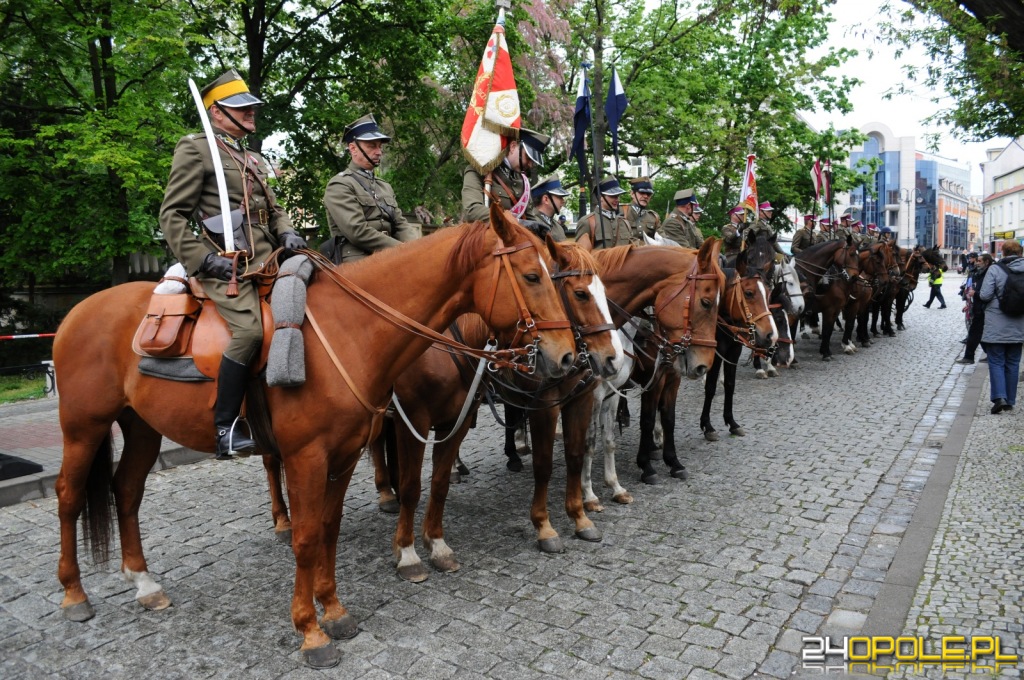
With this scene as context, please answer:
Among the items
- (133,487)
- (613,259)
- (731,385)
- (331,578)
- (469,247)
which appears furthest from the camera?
(731,385)

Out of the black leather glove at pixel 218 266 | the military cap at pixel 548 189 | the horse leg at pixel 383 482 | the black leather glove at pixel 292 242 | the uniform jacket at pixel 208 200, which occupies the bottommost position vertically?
the horse leg at pixel 383 482

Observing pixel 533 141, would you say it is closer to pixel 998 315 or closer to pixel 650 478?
pixel 650 478

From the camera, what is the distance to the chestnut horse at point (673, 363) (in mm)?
6883

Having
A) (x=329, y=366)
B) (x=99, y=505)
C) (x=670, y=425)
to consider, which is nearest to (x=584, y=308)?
(x=329, y=366)

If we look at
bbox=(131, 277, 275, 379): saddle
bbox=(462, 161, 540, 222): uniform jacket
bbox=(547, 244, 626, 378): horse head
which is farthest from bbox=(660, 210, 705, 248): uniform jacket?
bbox=(131, 277, 275, 379): saddle

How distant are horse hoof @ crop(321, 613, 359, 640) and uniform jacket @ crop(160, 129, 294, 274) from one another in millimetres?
2130

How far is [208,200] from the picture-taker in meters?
4.34

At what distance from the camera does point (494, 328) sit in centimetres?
405

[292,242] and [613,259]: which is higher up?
[292,242]

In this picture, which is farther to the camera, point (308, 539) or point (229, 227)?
point (229, 227)

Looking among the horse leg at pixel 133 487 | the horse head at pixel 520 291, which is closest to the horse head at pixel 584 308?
the horse head at pixel 520 291

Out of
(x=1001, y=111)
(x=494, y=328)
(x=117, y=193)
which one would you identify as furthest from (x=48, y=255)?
(x=1001, y=111)

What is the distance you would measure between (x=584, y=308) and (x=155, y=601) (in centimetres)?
334

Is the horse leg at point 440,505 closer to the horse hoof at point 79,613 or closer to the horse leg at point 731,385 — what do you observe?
the horse hoof at point 79,613
